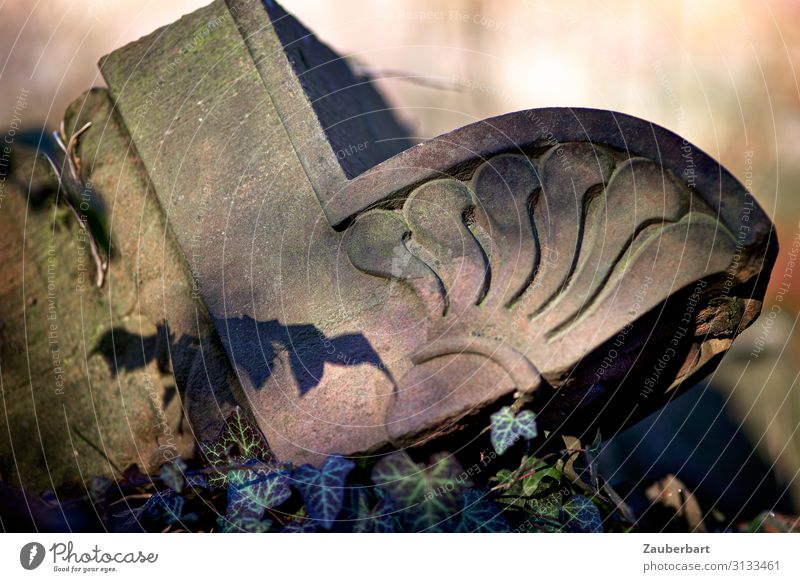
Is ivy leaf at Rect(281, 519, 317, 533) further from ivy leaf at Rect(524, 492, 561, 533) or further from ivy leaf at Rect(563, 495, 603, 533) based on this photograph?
ivy leaf at Rect(563, 495, 603, 533)

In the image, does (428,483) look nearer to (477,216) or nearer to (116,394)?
(477,216)

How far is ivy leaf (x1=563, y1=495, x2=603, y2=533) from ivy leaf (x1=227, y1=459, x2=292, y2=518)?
2.83ft

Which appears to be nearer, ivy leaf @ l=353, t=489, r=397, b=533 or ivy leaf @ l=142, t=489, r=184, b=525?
ivy leaf @ l=353, t=489, r=397, b=533

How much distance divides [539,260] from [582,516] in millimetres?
809

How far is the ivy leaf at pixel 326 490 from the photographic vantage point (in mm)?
1750

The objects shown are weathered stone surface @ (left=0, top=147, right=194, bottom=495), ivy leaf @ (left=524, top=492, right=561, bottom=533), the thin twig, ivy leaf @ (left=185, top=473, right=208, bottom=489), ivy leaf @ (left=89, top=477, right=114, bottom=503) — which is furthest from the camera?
the thin twig

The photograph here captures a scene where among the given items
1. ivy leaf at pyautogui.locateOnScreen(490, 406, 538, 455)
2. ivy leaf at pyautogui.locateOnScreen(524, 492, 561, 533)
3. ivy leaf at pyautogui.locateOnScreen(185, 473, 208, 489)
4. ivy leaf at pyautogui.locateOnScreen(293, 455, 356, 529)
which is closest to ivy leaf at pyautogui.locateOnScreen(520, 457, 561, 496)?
ivy leaf at pyautogui.locateOnScreen(524, 492, 561, 533)

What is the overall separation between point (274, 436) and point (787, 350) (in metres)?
2.76

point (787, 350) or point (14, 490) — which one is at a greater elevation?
point (14, 490)

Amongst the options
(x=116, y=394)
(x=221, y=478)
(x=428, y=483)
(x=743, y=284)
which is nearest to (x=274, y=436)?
(x=221, y=478)

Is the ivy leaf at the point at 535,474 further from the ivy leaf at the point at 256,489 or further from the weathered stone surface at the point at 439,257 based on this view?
the ivy leaf at the point at 256,489

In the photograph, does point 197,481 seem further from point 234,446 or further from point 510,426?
point 510,426

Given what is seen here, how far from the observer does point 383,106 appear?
11.9 feet

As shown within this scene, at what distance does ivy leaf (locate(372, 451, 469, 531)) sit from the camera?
68.6 inches
